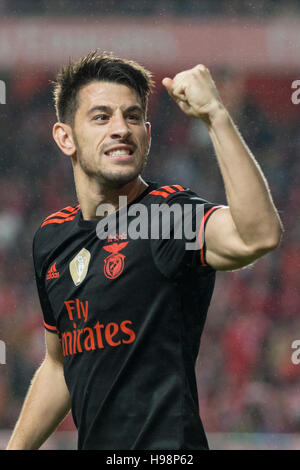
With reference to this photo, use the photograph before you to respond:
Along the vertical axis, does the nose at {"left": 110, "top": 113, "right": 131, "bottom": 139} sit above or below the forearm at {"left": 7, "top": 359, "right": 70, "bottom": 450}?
above

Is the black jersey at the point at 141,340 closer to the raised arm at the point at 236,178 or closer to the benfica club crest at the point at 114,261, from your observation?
the benfica club crest at the point at 114,261

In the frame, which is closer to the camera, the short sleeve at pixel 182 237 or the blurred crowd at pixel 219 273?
the short sleeve at pixel 182 237

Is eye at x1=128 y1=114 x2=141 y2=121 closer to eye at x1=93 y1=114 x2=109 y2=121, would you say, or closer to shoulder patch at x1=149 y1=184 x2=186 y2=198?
eye at x1=93 y1=114 x2=109 y2=121

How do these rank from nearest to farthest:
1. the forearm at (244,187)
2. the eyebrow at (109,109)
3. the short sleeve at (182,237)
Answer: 1. the forearm at (244,187)
2. the short sleeve at (182,237)
3. the eyebrow at (109,109)

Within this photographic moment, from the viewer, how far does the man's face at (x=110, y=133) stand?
2.29 m

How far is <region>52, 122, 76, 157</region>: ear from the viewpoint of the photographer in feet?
8.38

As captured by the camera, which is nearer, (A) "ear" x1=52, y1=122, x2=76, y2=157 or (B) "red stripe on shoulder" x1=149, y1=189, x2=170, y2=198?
(B) "red stripe on shoulder" x1=149, y1=189, x2=170, y2=198

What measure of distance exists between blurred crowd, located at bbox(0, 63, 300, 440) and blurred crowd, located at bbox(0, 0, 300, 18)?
82cm

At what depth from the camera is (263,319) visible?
7.66 meters

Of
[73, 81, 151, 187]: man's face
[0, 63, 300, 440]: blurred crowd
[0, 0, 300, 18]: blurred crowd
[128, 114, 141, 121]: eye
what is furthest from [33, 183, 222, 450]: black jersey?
[0, 0, 300, 18]: blurred crowd

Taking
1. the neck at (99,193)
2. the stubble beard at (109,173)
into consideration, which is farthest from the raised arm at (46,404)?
the stubble beard at (109,173)
